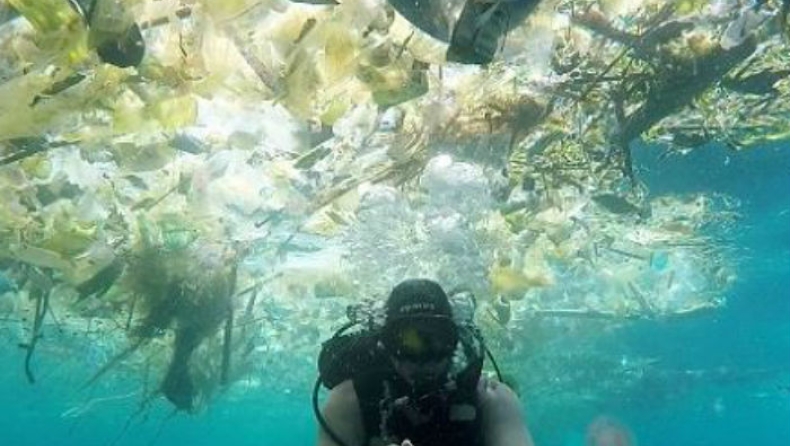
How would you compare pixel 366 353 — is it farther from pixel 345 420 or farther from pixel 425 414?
pixel 425 414

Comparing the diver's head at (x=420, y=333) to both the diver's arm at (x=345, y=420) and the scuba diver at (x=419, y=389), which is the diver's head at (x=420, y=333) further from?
the diver's arm at (x=345, y=420)

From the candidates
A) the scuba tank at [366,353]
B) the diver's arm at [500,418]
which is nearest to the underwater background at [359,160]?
the scuba tank at [366,353]

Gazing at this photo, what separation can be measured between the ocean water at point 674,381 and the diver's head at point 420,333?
4.70 feet

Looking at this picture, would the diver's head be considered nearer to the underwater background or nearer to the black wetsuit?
the black wetsuit

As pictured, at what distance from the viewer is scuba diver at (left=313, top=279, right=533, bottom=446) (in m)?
4.60

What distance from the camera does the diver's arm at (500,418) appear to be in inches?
187

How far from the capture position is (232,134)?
7816 millimetres

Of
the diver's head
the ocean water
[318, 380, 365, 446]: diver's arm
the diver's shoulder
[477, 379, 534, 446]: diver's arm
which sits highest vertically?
the diver's head

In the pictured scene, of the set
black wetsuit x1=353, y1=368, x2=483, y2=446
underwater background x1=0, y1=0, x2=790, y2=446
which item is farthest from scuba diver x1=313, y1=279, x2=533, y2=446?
underwater background x1=0, y1=0, x2=790, y2=446

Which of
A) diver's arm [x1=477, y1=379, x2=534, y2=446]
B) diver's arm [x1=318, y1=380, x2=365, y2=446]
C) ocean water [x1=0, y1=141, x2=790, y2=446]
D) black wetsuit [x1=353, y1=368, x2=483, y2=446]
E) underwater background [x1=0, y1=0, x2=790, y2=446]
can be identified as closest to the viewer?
black wetsuit [x1=353, y1=368, x2=483, y2=446]

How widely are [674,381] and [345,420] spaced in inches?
1560

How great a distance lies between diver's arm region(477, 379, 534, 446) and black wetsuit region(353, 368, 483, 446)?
0.23 feet

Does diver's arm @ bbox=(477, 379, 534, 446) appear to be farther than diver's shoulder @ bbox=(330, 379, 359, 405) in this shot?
No

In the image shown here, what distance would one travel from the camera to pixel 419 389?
461 cm
